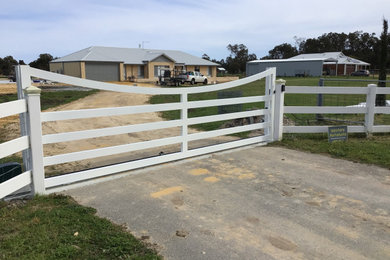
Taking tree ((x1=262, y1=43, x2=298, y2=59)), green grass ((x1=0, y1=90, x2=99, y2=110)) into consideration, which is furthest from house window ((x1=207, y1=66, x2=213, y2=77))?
tree ((x1=262, y1=43, x2=298, y2=59))

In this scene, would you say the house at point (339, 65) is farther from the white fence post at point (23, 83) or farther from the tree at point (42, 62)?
the white fence post at point (23, 83)

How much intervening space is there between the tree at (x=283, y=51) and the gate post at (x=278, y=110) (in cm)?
11714

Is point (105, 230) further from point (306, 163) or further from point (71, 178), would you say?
point (306, 163)

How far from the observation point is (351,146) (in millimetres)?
7703

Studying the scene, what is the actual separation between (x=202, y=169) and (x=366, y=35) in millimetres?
113124

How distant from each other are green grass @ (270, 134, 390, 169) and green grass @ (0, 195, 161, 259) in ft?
16.2

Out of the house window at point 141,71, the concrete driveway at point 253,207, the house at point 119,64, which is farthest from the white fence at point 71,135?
the house window at point 141,71

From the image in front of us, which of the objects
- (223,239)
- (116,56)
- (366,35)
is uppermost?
(366,35)

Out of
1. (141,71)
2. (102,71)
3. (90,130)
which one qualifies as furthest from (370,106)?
(141,71)

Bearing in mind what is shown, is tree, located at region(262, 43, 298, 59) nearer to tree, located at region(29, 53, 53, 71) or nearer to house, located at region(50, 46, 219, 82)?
house, located at region(50, 46, 219, 82)

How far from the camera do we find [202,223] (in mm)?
4039

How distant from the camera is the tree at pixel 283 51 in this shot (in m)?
119

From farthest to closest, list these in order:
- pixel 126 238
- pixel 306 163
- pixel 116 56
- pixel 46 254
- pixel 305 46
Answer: pixel 305 46 → pixel 116 56 → pixel 306 163 → pixel 126 238 → pixel 46 254

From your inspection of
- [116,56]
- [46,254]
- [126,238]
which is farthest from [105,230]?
[116,56]
